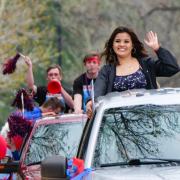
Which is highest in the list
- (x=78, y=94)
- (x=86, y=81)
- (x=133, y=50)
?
(x=86, y=81)

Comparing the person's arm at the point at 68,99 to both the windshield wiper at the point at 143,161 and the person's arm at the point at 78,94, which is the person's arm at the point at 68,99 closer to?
the person's arm at the point at 78,94

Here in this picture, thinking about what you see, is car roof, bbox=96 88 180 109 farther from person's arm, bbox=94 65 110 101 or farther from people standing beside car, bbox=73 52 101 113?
people standing beside car, bbox=73 52 101 113

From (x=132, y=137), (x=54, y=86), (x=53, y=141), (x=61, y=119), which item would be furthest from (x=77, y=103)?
(x=132, y=137)

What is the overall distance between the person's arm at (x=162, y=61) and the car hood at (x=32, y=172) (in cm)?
158

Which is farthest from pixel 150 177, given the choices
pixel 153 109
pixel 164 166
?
pixel 153 109

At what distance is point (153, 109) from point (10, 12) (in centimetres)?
2754

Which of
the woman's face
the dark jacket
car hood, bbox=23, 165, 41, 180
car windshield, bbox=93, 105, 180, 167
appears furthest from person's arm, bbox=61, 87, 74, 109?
car windshield, bbox=93, 105, 180, 167

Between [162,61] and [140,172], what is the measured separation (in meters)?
2.25

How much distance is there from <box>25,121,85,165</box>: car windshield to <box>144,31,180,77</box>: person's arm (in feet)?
5.93

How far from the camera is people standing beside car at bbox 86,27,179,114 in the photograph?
33.0 feet

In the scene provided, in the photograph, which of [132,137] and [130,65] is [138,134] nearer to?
[132,137]

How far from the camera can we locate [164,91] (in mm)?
9312

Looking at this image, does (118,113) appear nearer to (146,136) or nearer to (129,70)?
(146,136)

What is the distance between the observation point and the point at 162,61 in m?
10.1
